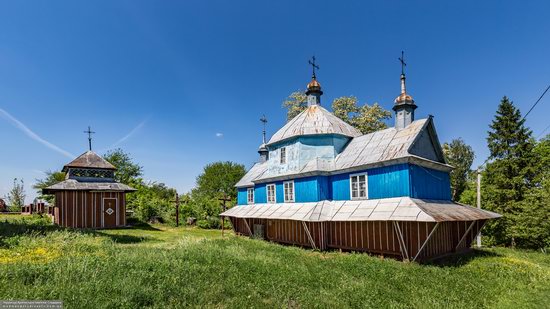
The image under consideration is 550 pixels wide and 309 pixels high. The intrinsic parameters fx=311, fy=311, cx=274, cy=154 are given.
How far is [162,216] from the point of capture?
3356cm

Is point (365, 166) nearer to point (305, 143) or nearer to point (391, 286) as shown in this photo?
point (305, 143)

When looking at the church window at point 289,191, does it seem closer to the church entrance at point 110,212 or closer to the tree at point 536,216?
the tree at point 536,216

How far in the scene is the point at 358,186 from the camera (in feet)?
57.1

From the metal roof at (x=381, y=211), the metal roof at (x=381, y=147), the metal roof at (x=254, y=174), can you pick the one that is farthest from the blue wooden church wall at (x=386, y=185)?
the metal roof at (x=254, y=174)

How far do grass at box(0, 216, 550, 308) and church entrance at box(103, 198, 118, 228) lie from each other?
1491 centimetres

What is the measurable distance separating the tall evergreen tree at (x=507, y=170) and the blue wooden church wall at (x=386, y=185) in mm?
8085

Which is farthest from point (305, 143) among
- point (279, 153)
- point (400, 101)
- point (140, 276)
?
point (140, 276)

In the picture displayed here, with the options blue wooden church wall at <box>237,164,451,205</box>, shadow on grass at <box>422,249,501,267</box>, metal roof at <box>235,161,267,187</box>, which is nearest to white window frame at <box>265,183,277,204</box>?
blue wooden church wall at <box>237,164,451,205</box>

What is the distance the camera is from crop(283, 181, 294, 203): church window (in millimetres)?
20578

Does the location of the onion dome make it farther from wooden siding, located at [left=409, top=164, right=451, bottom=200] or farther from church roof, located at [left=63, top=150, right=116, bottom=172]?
church roof, located at [left=63, top=150, right=116, bottom=172]

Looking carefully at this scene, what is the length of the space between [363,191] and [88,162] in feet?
84.7

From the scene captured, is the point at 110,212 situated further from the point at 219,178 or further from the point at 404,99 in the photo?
the point at 219,178

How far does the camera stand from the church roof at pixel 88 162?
1134 inches

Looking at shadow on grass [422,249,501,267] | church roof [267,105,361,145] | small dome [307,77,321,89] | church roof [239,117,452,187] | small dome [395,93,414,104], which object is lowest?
shadow on grass [422,249,501,267]
